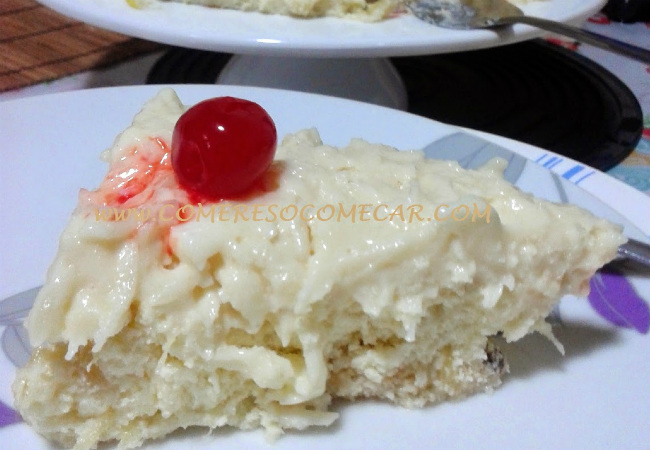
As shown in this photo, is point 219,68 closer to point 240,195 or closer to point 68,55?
point 68,55

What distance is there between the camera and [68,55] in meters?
1.97

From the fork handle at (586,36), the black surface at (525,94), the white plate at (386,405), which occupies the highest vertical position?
the fork handle at (586,36)

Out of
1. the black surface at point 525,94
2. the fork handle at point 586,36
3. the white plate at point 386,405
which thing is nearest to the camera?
the white plate at point 386,405

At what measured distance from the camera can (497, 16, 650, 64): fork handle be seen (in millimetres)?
1255

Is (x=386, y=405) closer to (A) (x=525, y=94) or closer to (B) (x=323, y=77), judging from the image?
(B) (x=323, y=77)

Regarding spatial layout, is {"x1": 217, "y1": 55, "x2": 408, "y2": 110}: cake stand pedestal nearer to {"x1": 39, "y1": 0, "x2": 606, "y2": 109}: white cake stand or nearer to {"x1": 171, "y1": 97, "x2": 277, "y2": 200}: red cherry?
{"x1": 39, "y1": 0, "x2": 606, "y2": 109}: white cake stand

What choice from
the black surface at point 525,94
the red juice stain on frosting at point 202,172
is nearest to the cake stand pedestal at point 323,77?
the black surface at point 525,94

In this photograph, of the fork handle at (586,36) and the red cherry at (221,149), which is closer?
the red cherry at (221,149)

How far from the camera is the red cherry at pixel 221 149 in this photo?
0.80 m

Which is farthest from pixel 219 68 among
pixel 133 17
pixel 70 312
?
pixel 70 312

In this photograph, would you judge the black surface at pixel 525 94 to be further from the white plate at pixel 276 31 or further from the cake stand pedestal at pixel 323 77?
the white plate at pixel 276 31

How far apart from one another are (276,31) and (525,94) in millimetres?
811

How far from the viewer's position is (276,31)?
139cm

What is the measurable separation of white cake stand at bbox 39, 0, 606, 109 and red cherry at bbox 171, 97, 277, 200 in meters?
0.52
